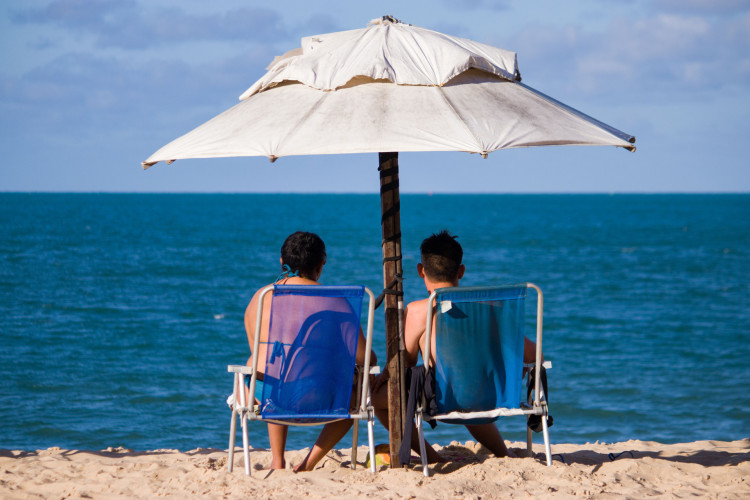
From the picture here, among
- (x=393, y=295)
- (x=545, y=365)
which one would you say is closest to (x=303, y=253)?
(x=393, y=295)

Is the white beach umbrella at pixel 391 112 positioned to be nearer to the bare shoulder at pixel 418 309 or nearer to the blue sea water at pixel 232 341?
the bare shoulder at pixel 418 309

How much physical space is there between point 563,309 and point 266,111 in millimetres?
16468

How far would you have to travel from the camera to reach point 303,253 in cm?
390

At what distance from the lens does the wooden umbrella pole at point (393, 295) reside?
372 cm

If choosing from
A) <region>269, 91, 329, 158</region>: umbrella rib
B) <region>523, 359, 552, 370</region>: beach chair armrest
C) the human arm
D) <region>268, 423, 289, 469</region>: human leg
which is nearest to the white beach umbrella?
<region>269, 91, 329, 158</region>: umbrella rib

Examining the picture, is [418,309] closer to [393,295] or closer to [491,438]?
[393,295]

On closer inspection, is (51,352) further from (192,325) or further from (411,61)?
(411,61)

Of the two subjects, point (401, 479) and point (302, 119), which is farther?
point (401, 479)

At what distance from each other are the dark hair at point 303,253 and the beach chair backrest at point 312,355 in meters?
0.36

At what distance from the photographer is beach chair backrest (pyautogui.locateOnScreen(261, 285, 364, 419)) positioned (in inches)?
142

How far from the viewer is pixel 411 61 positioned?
3467 millimetres

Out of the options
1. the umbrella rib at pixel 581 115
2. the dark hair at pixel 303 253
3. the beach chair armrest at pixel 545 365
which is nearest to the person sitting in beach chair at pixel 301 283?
the dark hair at pixel 303 253

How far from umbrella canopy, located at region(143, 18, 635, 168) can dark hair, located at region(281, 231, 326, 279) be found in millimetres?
678

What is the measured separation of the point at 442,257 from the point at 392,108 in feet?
2.85
